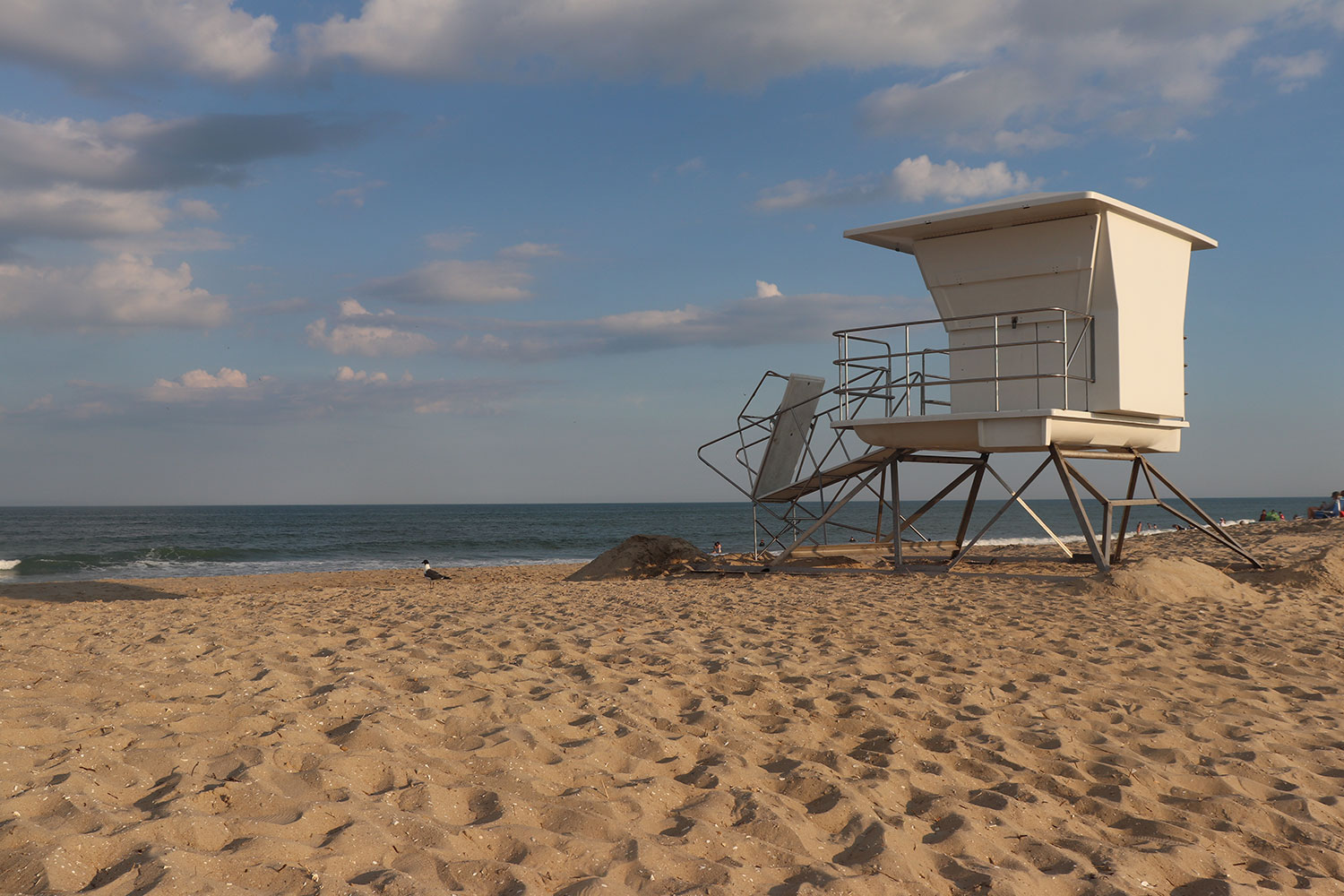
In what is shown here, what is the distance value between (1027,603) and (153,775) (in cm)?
858

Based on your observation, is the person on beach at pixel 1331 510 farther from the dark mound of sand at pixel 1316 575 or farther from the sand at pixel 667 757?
the sand at pixel 667 757

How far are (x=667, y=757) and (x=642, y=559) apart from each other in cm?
1164

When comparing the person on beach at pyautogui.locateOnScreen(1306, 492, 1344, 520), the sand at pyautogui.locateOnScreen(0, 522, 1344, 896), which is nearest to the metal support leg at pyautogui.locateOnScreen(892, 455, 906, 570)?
the sand at pyautogui.locateOnScreen(0, 522, 1344, 896)

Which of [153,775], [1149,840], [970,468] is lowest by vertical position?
[1149,840]

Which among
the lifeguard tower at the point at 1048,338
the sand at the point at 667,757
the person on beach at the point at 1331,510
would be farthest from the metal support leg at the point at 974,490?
the person on beach at the point at 1331,510

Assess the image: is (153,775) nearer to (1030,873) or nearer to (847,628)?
(1030,873)

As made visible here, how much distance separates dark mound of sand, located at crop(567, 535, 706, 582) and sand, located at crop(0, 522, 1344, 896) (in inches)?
297

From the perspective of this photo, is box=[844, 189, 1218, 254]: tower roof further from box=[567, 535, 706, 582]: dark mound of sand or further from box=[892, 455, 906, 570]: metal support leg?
box=[567, 535, 706, 582]: dark mound of sand

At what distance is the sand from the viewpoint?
3311 millimetres

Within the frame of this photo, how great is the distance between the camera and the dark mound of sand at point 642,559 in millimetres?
15938

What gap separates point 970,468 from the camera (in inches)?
595

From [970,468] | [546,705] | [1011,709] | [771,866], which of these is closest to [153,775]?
[546,705]

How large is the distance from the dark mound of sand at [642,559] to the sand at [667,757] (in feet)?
24.7

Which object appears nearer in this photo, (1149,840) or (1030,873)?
(1030,873)
